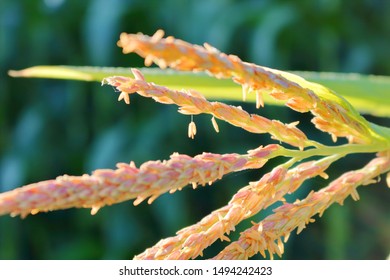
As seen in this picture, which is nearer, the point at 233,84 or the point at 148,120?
the point at 233,84

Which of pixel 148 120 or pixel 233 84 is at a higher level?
pixel 148 120

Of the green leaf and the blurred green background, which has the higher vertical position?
the blurred green background

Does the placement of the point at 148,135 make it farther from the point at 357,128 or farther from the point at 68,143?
the point at 357,128

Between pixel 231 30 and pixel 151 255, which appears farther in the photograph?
pixel 231 30

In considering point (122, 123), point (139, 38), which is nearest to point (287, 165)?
point (139, 38)

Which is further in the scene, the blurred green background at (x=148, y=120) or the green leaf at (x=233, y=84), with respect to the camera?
the blurred green background at (x=148, y=120)

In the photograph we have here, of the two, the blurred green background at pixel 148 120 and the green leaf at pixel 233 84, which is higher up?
the blurred green background at pixel 148 120

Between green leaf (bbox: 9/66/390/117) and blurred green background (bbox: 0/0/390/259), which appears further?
blurred green background (bbox: 0/0/390/259)

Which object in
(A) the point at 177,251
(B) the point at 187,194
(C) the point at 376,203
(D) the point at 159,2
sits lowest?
(A) the point at 177,251
